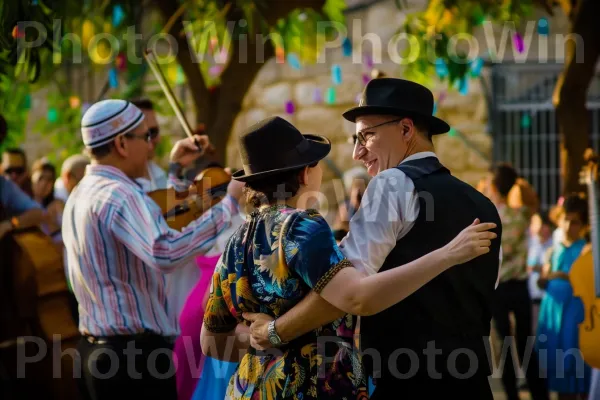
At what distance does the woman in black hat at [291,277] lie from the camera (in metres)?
3.40

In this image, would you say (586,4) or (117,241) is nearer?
(117,241)

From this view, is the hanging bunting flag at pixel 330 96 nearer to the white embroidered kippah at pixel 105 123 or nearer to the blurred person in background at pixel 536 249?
the blurred person in background at pixel 536 249

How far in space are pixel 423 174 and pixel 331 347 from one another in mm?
741

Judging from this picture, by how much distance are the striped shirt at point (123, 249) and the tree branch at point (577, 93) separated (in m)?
5.38

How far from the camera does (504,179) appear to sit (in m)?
9.70

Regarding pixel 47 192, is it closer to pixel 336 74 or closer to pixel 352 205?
pixel 352 205

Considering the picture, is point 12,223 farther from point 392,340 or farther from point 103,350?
point 392,340

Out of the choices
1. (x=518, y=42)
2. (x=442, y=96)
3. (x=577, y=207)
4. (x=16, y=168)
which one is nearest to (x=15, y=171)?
(x=16, y=168)

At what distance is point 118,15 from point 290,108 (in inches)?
248

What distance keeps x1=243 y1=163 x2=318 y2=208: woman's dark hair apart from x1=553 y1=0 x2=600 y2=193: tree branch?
20.7 ft

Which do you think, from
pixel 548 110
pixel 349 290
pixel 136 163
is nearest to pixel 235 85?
pixel 136 163

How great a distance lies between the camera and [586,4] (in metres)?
9.61

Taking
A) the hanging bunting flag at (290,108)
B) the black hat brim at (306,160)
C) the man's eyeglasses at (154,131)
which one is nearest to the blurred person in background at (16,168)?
the man's eyeglasses at (154,131)

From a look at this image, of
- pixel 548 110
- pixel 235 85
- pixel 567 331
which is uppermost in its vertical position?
pixel 235 85
